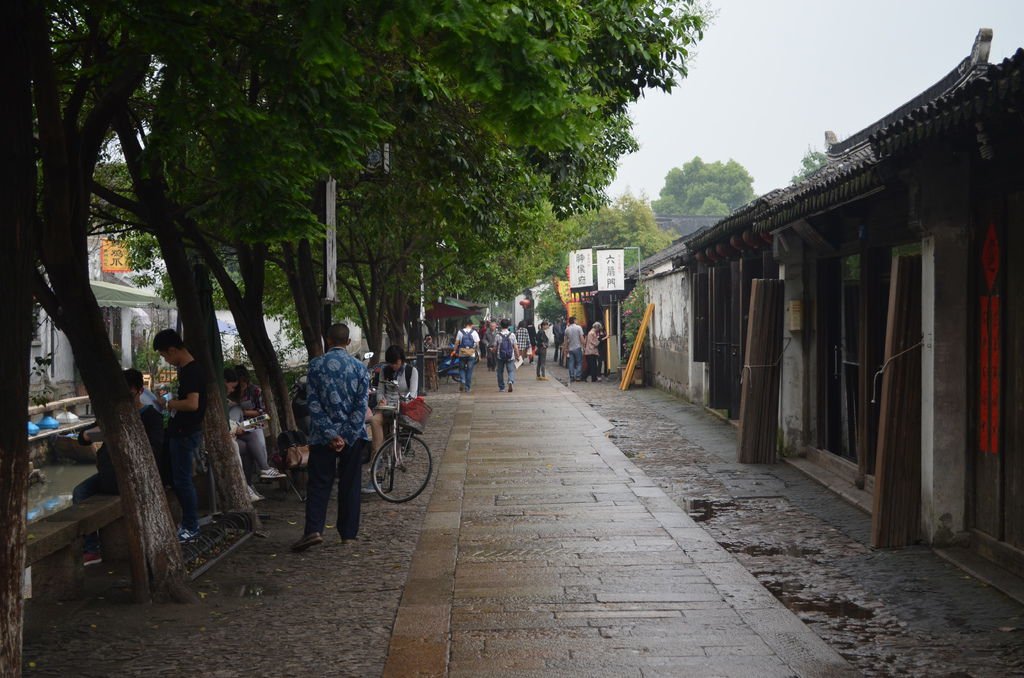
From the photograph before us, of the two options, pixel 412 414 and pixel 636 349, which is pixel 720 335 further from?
pixel 636 349

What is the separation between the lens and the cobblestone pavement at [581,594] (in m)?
5.57

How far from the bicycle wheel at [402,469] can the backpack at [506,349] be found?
1552 cm

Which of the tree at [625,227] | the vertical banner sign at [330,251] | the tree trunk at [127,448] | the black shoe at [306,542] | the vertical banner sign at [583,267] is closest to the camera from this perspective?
the tree trunk at [127,448]

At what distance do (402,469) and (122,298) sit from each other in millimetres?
14090

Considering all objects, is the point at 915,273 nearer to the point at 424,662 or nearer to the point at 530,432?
the point at 424,662

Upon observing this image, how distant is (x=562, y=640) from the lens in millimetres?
5926

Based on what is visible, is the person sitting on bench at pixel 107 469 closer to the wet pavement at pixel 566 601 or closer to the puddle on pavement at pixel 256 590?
the wet pavement at pixel 566 601

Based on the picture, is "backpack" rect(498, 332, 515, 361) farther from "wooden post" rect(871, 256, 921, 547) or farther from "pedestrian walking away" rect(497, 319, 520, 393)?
"wooden post" rect(871, 256, 921, 547)

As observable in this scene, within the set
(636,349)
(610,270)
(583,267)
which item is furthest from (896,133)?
(583,267)

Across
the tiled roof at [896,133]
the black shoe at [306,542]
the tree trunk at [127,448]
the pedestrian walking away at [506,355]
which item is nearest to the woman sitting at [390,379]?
the black shoe at [306,542]

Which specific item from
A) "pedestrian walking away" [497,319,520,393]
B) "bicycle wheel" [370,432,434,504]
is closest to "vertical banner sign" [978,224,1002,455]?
"bicycle wheel" [370,432,434,504]

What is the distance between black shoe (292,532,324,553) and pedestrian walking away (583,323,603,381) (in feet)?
69.2

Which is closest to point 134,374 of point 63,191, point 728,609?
point 63,191

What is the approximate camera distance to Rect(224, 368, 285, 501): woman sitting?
1093 cm
